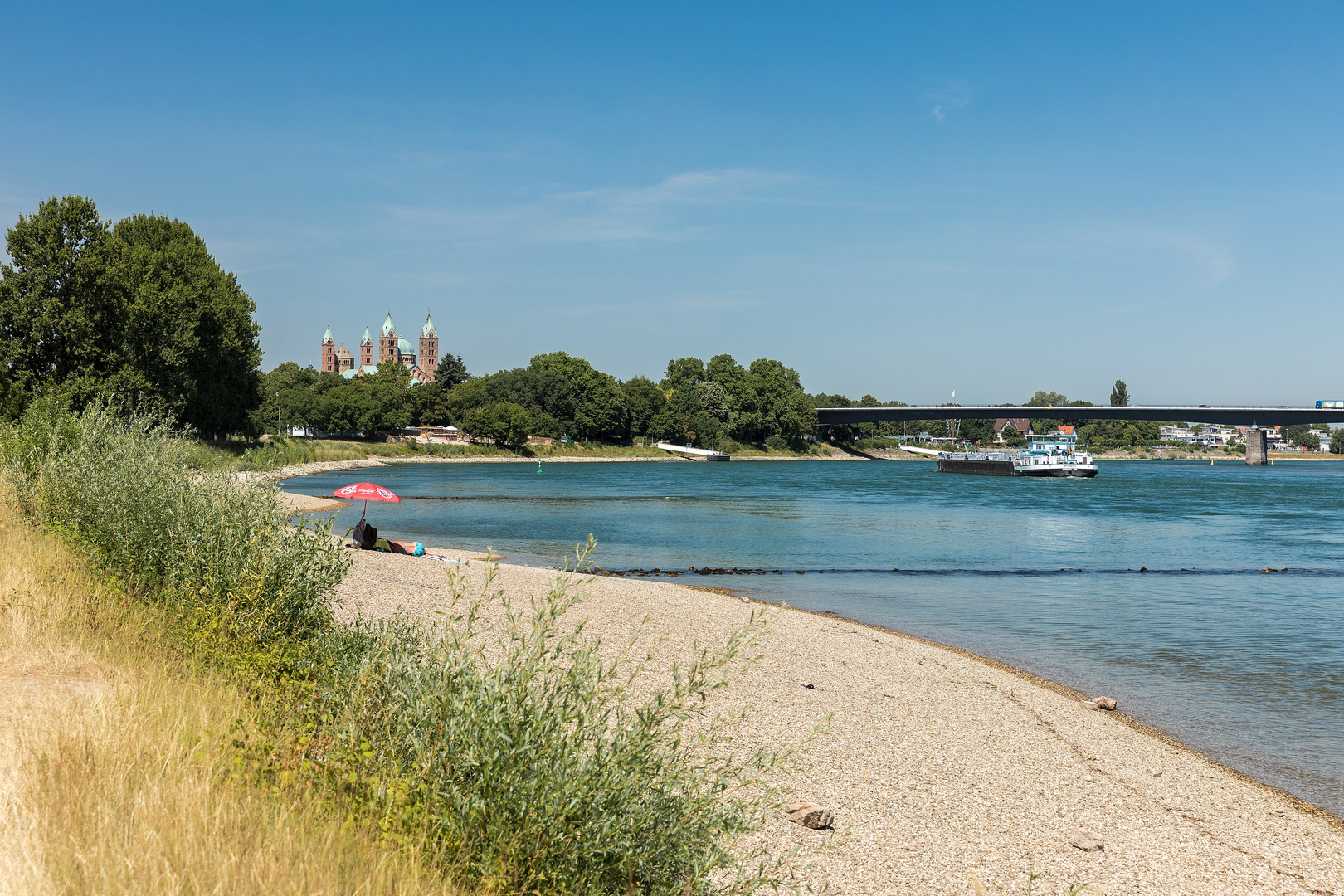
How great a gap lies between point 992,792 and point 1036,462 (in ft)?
382

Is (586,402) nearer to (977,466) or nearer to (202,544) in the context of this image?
(977,466)

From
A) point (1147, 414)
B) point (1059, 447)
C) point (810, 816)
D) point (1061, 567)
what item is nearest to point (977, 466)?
point (1059, 447)

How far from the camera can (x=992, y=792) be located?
382 inches

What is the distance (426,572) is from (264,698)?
1485 cm

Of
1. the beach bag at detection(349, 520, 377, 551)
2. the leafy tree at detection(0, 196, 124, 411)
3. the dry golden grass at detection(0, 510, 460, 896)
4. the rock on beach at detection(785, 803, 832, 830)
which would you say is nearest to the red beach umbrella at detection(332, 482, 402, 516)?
the beach bag at detection(349, 520, 377, 551)

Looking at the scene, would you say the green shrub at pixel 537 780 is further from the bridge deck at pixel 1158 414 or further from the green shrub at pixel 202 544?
the bridge deck at pixel 1158 414

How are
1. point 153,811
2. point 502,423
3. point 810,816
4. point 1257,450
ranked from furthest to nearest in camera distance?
point 1257,450
point 502,423
point 810,816
point 153,811

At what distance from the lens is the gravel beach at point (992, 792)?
7.93m

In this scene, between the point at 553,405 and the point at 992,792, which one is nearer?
the point at 992,792

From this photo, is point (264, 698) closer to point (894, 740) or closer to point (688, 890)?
point (688, 890)

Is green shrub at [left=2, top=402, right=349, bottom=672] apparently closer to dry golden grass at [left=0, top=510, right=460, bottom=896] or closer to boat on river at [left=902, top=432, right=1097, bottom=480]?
dry golden grass at [left=0, top=510, right=460, bottom=896]

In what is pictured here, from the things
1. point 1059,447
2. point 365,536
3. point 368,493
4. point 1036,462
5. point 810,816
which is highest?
point 1059,447

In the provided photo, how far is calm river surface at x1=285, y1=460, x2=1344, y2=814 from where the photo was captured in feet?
48.1

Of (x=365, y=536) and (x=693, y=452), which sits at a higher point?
(x=365, y=536)
